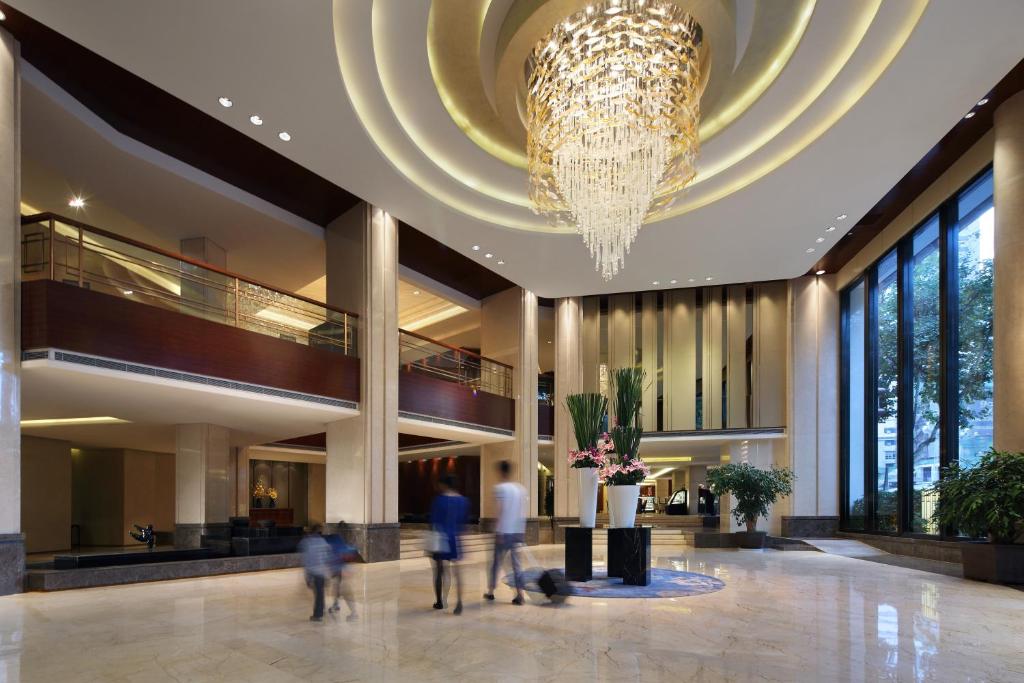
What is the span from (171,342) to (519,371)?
10.5 meters

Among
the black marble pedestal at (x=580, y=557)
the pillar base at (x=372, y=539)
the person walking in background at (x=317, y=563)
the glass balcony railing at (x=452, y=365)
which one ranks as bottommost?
the pillar base at (x=372, y=539)

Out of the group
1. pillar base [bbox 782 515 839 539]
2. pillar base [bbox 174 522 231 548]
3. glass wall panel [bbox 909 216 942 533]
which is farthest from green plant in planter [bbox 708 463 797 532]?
pillar base [bbox 174 522 231 548]

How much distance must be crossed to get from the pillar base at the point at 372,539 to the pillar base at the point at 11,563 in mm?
5072

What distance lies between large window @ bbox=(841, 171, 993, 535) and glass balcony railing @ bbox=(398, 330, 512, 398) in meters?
8.67

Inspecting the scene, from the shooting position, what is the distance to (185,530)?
44.3 feet

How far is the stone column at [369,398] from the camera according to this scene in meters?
13.2

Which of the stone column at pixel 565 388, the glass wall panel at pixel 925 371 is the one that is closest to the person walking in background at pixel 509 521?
the glass wall panel at pixel 925 371

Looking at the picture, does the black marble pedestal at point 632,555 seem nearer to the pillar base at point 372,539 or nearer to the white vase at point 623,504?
the white vase at point 623,504

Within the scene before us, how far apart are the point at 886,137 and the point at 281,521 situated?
Answer: 2262cm

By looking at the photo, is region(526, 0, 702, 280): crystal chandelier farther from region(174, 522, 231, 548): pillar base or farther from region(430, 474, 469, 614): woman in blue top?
region(174, 522, 231, 548): pillar base

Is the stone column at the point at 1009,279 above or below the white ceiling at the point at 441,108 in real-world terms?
below

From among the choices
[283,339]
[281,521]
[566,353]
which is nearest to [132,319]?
[283,339]

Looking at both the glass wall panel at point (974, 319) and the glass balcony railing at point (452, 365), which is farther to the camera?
the glass balcony railing at point (452, 365)

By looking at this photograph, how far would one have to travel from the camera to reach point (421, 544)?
1567cm
